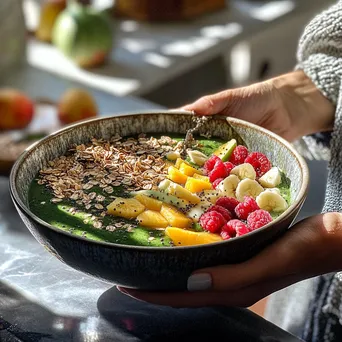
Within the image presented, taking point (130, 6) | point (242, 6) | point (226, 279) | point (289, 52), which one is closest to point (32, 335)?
point (226, 279)

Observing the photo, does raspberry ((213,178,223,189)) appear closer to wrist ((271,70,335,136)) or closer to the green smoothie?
the green smoothie

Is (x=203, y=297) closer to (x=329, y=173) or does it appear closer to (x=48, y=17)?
(x=329, y=173)

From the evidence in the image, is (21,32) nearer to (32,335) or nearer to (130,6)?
(130,6)

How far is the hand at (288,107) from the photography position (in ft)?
3.78

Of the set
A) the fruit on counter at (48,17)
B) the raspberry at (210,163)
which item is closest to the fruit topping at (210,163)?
the raspberry at (210,163)

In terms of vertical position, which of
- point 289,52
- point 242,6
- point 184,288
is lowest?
point 289,52

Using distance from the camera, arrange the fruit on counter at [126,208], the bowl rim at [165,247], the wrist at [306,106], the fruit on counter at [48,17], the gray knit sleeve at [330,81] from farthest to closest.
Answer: the fruit on counter at [48,17] → the wrist at [306,106] → the gray knit sleeve at [330,81] → the fruit on counter at [126,208] → the bowl rim at [165,247]

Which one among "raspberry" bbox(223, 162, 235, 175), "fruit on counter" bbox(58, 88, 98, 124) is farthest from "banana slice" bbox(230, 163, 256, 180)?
"fruit on counter" bbox(58, 88, 98, 124)

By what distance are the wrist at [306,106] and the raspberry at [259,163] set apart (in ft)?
0.71

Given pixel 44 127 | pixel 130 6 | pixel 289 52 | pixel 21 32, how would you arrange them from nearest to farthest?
pixel 44 127, pixel 21 32, pixel 130 6, pixel 289 52

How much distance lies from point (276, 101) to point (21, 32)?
1.02 meters

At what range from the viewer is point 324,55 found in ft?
3.88

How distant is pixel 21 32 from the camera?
197 cm

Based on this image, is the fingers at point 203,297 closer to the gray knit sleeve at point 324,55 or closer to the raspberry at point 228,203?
the raspberry at point 228,203
